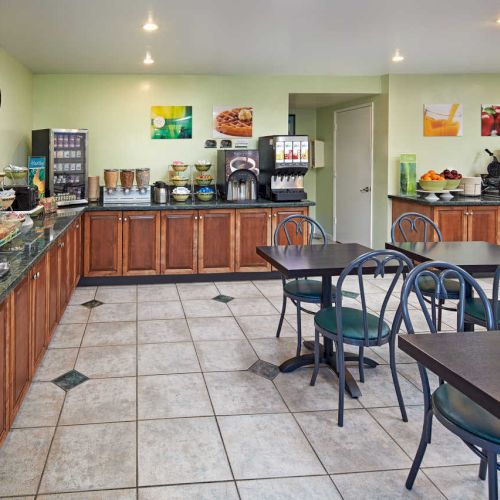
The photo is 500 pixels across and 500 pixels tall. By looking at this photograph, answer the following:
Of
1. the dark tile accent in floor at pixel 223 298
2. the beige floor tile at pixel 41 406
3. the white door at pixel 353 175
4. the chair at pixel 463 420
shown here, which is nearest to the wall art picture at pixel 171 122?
the dark tile accent in floor at pixel 223 298

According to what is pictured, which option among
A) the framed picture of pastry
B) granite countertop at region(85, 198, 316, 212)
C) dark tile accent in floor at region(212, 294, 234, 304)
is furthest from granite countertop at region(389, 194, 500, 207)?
dark tile accent in floor at region(212, 294, 234, 304)

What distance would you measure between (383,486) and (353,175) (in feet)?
19.9

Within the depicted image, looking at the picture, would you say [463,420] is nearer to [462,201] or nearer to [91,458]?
[91,458]

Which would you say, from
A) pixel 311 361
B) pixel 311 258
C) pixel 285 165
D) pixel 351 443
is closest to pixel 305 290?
pixel 311 258

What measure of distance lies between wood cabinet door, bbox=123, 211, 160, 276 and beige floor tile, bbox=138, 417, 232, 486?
10.7 ft

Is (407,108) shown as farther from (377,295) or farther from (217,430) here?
(217,430)

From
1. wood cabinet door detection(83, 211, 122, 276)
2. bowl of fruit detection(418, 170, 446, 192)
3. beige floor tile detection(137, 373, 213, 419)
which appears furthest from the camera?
bowl of fruit detection(418, 170, 446, 192)

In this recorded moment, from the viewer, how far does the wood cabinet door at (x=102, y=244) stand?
5.78m

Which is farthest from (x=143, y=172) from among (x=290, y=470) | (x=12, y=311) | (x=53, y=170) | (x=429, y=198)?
(x=290, y=470)

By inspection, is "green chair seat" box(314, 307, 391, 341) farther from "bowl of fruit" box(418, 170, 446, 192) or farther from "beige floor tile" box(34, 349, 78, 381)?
"bowl of fruit" box(418, 170, 446, 192)

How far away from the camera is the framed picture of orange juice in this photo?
688 cm

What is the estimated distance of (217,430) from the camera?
106 inches

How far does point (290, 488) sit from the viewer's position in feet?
7.23

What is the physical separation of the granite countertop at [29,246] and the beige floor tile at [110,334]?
2.64 feet
